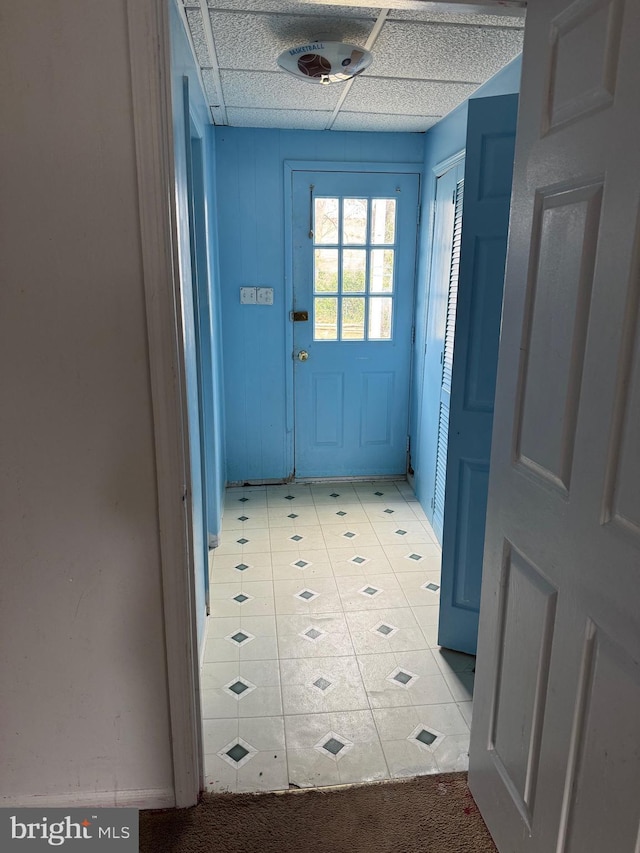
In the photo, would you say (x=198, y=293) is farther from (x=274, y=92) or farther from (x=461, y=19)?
(x=461, y=19)

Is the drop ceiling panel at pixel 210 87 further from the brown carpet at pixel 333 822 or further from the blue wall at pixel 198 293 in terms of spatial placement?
the brown carpet at pixel 333 822

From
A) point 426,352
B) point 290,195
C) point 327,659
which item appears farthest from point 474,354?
point 290,195

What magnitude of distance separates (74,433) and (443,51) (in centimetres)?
207

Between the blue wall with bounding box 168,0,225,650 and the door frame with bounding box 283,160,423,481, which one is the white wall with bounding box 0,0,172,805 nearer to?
the blue wall with bounding box 168,0,225,650

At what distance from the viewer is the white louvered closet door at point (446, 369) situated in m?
3.24

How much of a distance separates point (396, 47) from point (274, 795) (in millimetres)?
2713

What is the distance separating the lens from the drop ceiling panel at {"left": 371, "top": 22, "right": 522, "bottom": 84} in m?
2.12

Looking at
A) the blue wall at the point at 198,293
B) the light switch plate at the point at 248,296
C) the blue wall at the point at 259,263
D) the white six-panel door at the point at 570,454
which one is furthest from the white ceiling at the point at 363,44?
the light switch plate at the point at 248,296

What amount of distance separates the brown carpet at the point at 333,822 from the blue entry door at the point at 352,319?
2.71m

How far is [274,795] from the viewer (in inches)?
70.6

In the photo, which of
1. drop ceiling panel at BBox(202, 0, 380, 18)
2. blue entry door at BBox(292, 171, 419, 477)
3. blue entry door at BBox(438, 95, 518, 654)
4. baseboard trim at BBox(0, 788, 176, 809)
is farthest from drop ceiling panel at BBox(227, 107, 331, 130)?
baseboard trim at BBox(0, 788, 176, 809)

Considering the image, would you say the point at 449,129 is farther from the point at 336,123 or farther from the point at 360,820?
the point at 360,820

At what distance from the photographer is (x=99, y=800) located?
1.68 metres

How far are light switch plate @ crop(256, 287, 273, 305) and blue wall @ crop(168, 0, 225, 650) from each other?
0.35 meters
